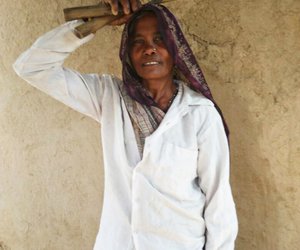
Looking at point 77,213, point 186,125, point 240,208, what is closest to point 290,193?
point 240,208

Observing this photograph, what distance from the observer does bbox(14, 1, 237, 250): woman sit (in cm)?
159

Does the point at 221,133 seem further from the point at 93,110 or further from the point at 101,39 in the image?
the point at 101,39

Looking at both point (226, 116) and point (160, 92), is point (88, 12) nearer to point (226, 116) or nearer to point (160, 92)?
point (160, 92)

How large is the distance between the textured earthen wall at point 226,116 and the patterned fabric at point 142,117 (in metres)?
0.42

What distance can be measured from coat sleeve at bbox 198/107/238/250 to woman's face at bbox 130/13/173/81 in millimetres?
266

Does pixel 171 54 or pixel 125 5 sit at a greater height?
pixel 125 5

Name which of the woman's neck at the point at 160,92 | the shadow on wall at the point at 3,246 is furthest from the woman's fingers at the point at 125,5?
the shadow on wall at the point at 3,246

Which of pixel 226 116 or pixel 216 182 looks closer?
pixel 216 182

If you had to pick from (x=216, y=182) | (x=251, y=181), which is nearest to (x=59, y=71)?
(x=216, y=182)

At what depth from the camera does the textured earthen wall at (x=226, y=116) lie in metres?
1.88

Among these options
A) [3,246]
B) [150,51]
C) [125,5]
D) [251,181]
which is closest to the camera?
[125,5]

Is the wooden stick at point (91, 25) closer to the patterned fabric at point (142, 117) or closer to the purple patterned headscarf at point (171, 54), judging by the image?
the purple patterned headscarf at point (171, 54)

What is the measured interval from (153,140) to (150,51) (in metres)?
0.36

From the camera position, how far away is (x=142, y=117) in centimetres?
168
